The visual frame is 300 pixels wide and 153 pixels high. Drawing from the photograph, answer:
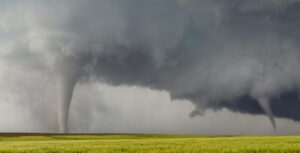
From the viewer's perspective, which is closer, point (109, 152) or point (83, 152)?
point (109, 152)

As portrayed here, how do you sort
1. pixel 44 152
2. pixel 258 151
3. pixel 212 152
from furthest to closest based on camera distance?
pixel 44 152 < pixel 258 151 < pixel 212 152

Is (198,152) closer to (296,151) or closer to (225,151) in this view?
(225,151)

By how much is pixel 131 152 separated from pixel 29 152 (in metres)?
4.58

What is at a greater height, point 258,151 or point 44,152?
point 44,152

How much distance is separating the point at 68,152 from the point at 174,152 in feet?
15.6

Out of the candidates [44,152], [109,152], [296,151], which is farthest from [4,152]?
[296,151]

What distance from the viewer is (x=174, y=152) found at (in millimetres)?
9438

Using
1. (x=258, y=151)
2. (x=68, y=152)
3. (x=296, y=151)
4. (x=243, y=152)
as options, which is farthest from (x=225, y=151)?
(x=68, y=152)

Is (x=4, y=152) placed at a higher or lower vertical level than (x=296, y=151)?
higher

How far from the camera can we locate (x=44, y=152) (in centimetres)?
1053

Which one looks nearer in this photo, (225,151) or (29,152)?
(225,151)

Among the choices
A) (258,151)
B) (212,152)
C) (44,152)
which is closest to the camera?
(212,152)

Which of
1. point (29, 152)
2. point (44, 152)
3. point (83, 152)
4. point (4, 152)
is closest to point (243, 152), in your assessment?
point (83, 152)

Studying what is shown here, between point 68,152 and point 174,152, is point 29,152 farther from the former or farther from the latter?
point 174,152
